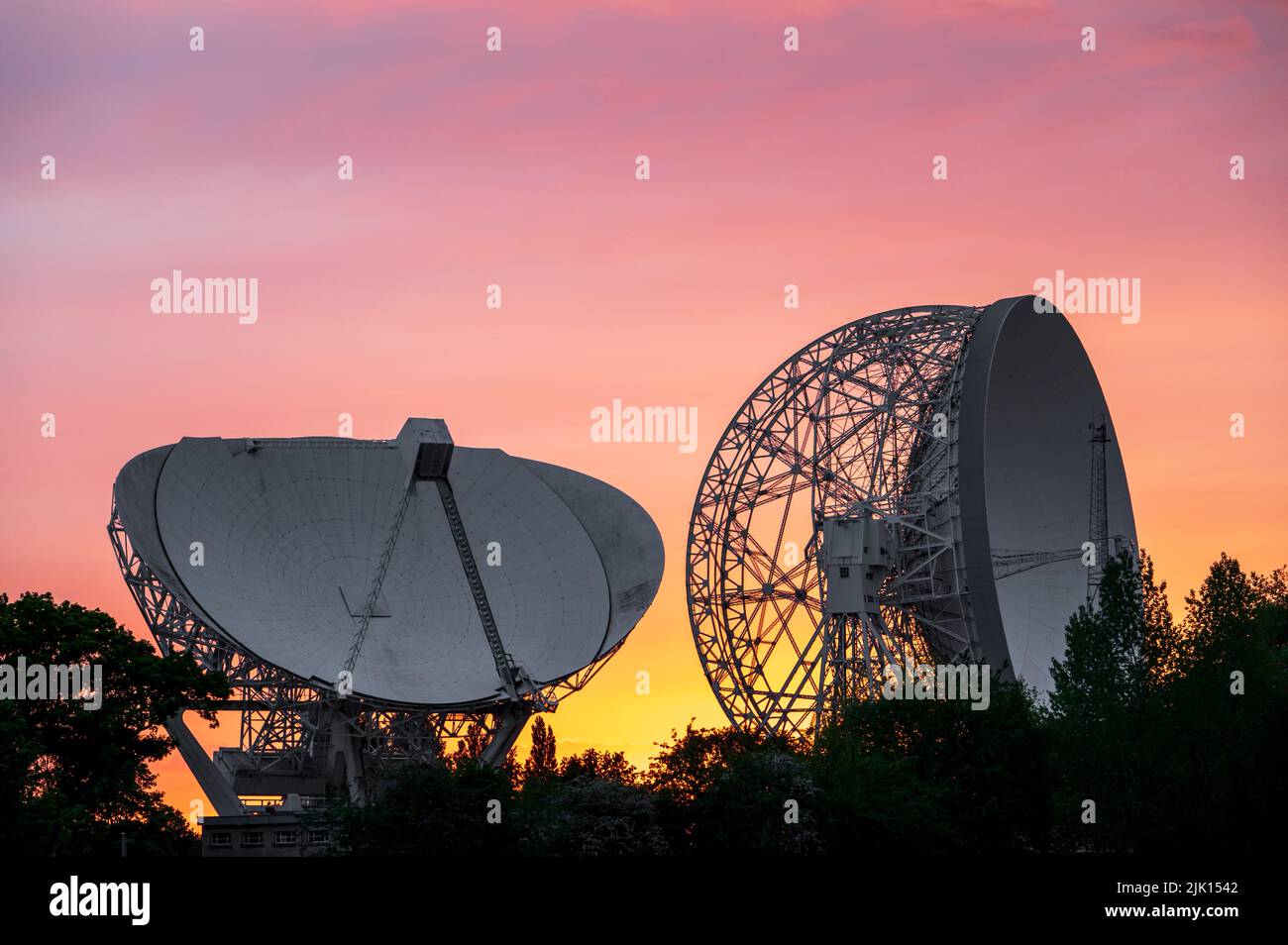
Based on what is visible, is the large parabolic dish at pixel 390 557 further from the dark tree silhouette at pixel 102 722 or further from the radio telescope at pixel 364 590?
the dark tree silhouette at pixel 102 722

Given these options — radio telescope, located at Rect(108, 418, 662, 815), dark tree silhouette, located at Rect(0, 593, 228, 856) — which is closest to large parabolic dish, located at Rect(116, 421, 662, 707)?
radio telescope, located at Rect(108, 418, 662, 815)

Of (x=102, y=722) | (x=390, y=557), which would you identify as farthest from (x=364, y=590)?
(x=102, y=722)

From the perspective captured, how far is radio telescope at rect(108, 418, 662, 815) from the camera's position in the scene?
252ft

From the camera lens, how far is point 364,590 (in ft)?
267

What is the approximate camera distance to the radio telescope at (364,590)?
76.8 meters

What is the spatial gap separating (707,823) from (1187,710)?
16053 mm

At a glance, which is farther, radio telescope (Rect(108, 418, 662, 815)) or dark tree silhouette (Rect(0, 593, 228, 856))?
radio telescope (Rect(108, 418, 662, 815))

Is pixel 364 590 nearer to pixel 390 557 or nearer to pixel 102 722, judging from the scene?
pixel 390 557

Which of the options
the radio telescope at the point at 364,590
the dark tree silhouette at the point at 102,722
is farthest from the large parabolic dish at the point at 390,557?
the dark tree silhouette at the point at 102,722

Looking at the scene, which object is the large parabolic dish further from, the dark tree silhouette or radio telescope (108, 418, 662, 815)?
the dark tree silhouette
